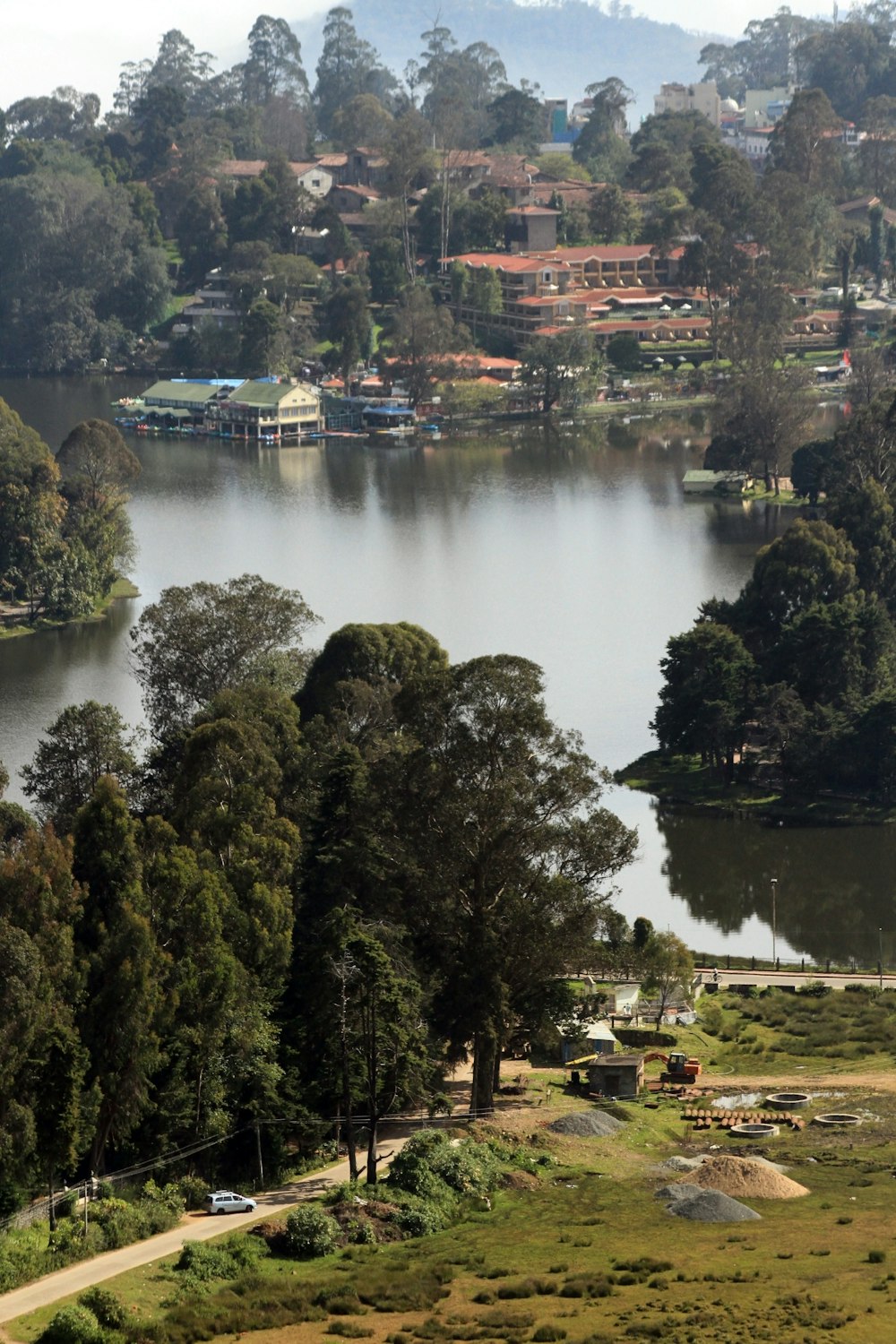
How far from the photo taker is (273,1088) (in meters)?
33.2

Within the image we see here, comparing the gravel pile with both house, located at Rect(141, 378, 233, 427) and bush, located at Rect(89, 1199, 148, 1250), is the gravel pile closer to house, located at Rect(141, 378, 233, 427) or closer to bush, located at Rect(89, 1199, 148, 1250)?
bush, located at Rect(89, 1199, 148, 1250)

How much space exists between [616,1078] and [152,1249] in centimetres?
987

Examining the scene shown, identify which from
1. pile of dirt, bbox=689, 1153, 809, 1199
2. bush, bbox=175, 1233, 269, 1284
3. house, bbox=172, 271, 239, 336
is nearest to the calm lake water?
house, bbox=172, 271, 239, 336

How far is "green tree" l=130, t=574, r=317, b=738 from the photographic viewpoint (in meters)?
50.8

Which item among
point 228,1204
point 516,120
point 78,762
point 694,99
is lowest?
point 228,1204

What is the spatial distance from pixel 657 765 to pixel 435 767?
66.2 feet

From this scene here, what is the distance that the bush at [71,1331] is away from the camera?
1019 inches

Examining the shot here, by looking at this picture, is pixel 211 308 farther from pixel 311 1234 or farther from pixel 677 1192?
pixel 311 1234

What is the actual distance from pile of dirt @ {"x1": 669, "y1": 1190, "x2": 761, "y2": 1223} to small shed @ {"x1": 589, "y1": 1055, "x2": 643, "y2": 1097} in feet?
18.6

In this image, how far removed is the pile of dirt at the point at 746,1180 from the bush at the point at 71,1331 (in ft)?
29.2

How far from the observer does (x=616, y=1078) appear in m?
37.2

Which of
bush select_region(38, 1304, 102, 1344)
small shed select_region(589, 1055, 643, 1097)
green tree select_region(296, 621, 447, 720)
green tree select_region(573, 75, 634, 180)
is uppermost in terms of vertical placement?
green tree select_region(573, 75, 634, 180)

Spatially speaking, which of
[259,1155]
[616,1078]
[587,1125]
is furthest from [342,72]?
[259,1155]

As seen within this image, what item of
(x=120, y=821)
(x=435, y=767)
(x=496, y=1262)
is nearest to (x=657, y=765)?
(x=435, y=767)
